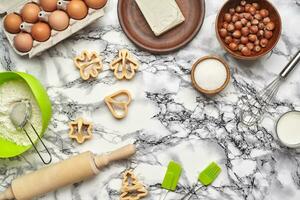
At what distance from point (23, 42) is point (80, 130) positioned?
27 cm

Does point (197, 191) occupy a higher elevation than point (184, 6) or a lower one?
lower

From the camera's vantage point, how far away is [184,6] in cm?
152

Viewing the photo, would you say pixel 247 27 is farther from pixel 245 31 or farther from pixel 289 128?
pixel 289 128

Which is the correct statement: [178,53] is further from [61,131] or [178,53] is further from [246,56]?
[61,131]

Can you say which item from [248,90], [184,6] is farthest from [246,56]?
[184,6]

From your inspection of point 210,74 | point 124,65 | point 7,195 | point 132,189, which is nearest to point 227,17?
point 210,74

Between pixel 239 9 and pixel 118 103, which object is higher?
pixel 239 9

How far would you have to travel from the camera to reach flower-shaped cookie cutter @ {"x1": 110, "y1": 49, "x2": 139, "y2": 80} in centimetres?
150

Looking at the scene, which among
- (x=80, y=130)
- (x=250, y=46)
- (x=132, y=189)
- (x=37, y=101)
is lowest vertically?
(x=132, y=189)

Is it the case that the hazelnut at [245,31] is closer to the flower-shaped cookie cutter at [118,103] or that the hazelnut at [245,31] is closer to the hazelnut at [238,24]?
the hazelnut at [238,24]

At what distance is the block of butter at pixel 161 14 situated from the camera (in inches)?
58.1

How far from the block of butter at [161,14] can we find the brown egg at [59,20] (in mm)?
192

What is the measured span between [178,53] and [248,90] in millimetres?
206

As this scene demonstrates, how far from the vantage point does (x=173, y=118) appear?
1.51 m
